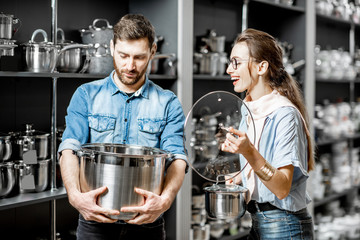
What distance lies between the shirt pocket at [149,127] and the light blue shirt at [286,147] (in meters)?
0.31

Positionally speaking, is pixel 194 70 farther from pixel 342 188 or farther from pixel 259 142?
pixel 342 188

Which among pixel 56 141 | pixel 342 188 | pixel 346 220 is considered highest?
pixel 56 141

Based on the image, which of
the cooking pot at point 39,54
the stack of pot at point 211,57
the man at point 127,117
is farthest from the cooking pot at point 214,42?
the man at point 127,117

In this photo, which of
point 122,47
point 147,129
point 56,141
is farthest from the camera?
point 56,141

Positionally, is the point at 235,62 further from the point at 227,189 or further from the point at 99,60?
the point at 99,60

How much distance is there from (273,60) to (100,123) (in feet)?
2.03

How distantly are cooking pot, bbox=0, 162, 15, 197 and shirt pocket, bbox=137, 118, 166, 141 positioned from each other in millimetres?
621

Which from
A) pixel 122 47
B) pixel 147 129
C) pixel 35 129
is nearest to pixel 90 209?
pixel 147 129

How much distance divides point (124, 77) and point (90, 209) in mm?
446

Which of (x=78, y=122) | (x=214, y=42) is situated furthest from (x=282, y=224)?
(x=214, y=42)

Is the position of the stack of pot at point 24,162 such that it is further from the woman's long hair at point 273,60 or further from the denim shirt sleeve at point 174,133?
the woman's long hair at point 273,60

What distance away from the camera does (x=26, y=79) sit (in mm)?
2088

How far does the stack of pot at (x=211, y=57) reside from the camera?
274 centimetres

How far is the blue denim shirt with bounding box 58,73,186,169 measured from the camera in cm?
160
